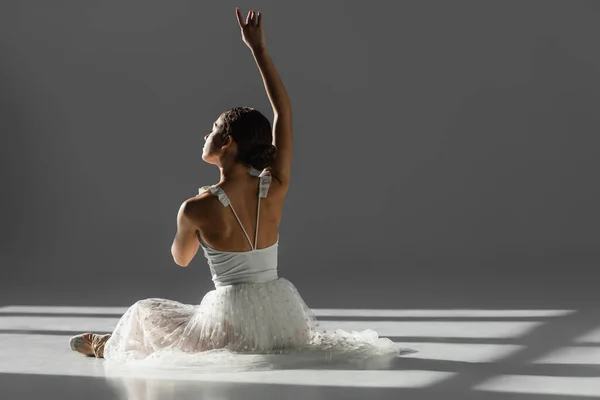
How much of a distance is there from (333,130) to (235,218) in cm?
365

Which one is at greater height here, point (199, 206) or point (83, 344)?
point (199, 206)

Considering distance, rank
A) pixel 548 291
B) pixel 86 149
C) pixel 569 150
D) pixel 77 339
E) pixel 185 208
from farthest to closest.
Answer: pixel 86 149, pixel 569 150, pixel 548 291, pixel 77 339, pixel 185 208

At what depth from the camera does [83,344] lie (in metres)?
4.00

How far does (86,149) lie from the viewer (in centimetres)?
761

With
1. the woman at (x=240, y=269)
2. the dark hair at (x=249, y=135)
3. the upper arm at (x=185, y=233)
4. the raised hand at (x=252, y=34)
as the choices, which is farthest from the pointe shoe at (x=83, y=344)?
the raised hand at (x=252, y=34)

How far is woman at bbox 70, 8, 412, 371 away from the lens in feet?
12.3

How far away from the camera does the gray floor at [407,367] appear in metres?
3.27

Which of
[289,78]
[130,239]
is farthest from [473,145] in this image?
[130,239]

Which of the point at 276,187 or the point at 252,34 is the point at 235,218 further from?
the point at 252,34

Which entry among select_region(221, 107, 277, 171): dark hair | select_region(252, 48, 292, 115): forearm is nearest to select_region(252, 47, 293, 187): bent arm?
select_region(252, 48, 292, 115): forearm

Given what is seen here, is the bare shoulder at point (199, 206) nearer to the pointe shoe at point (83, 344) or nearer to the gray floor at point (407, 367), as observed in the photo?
Answer: the gray floor at point (407, 367)

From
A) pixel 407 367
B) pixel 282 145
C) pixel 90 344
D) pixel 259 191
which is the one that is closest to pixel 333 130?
pixel 282 145

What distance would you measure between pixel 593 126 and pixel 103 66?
12.2ft

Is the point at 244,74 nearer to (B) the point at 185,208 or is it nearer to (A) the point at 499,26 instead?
(A) the point at 499,26
